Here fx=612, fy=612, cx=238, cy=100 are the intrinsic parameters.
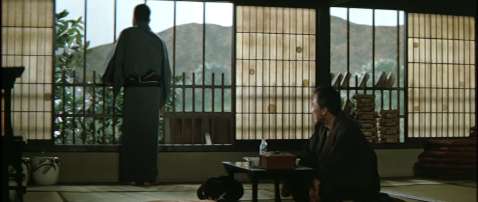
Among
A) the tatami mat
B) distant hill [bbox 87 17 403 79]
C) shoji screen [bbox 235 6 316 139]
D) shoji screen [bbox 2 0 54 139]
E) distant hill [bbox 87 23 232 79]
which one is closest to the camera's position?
the tatami mat

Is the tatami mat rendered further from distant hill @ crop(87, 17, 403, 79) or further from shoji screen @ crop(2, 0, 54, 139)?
distant hill @ crop(87, 17, 403, 79)

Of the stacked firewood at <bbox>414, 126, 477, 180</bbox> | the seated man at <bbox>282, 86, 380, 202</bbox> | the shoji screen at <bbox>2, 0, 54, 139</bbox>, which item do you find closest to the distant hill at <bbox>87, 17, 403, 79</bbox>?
the shoji screen at <bbox>2, 0, 54, 139</bbox>

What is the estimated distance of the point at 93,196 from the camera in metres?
5.12

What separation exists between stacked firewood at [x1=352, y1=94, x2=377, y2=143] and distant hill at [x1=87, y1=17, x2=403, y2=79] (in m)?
Answer: 4.08

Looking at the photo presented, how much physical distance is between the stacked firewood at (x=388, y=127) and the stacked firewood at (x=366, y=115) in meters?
0.11

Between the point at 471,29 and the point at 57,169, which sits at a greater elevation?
the point at 471,29

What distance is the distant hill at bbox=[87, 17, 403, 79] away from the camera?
1068 cm

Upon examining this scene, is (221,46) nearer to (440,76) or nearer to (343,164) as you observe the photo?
(440,76)

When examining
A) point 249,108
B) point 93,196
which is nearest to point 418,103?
point 249,108

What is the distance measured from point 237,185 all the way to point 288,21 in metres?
2.74

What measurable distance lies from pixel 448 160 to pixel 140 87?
369cm

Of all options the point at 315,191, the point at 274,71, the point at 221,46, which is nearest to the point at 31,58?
the point at 274,71

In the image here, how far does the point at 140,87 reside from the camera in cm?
613

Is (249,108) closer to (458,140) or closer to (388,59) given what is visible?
(458,140)
